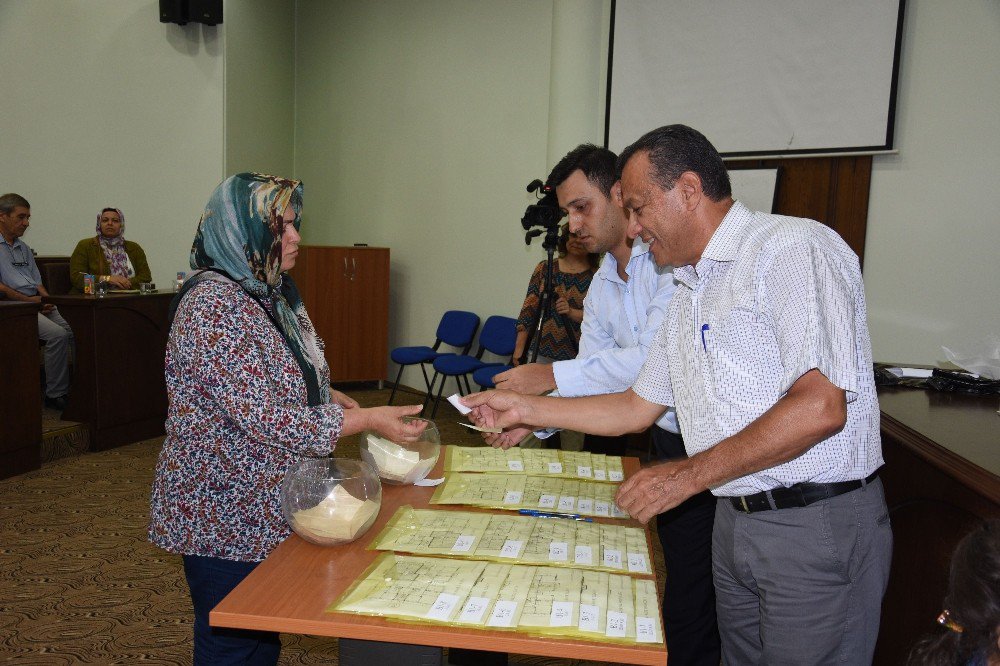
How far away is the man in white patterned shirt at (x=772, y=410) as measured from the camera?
1.44 meters

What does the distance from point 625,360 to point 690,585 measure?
2.39 ft

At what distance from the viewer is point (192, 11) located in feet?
23.9

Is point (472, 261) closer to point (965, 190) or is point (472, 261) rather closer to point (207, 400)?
point (965, 190)

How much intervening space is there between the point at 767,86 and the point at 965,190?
4.64 feet

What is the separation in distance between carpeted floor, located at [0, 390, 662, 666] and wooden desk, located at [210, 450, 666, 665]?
1.59m

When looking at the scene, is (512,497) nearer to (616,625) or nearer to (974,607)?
(616,625)

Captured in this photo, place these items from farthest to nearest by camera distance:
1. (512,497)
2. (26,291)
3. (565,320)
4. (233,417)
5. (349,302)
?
(349,302), (26,291), (565,320), (512,497), (233,417)

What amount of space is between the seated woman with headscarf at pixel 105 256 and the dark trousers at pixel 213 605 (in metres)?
5.14

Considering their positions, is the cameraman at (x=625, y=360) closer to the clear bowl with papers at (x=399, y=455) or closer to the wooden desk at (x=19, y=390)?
the clear bowl with papers at (x=399, y=455)

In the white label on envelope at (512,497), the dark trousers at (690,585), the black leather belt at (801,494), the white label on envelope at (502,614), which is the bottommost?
the dark trousers at (690,585)

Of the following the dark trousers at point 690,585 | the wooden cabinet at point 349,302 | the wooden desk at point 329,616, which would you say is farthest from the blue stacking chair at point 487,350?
the wooden desk at point 329,616

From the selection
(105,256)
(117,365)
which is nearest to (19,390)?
(117,365)

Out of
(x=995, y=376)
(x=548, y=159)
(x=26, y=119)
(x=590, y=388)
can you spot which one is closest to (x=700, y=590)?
(x=590, y=388)

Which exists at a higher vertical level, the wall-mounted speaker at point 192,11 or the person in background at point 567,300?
the wall-mounted speaker at point 192,11
